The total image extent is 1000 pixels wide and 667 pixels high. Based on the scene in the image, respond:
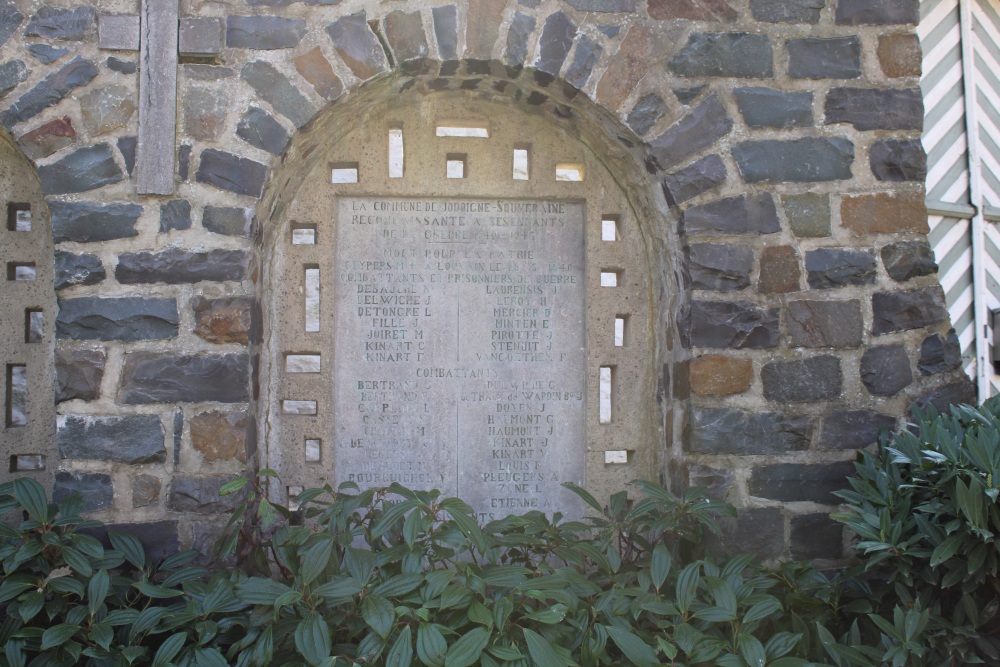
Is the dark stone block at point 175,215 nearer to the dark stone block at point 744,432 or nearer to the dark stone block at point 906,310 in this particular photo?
the dark stone block at point 744,432

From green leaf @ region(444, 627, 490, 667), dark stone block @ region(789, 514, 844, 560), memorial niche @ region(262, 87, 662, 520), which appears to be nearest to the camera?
green leaf @ region(444, 627, 490, 667)

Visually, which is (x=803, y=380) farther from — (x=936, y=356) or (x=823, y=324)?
(x=936, y=356)

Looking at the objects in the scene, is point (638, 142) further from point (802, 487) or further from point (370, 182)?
point (802, 487)

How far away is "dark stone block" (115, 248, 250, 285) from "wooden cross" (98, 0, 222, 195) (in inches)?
9.0

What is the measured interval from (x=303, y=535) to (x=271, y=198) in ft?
4.22

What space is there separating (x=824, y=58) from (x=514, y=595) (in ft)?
7.53

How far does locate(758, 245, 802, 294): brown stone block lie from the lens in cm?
298

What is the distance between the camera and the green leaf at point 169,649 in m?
2.23

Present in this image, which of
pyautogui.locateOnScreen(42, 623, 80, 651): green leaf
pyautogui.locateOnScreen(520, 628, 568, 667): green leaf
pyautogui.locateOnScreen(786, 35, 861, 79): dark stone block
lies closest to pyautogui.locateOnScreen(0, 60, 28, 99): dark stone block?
pyautogui.locateOnScreen(42, 623, 80, 651): green leaf

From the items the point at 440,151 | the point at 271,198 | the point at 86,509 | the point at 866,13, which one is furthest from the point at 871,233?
the point at 86,509

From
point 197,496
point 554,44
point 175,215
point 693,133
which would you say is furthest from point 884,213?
point 197,496

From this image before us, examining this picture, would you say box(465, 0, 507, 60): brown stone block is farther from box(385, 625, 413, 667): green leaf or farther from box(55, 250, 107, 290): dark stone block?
box(385, 625, 413, 667): green leaf

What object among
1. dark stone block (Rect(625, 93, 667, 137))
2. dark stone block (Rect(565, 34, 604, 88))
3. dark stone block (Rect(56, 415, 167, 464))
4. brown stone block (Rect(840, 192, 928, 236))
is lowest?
dark stone block (Rect(56, 415, 167, 464))

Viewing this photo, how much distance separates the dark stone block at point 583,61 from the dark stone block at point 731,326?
923 millimetres
